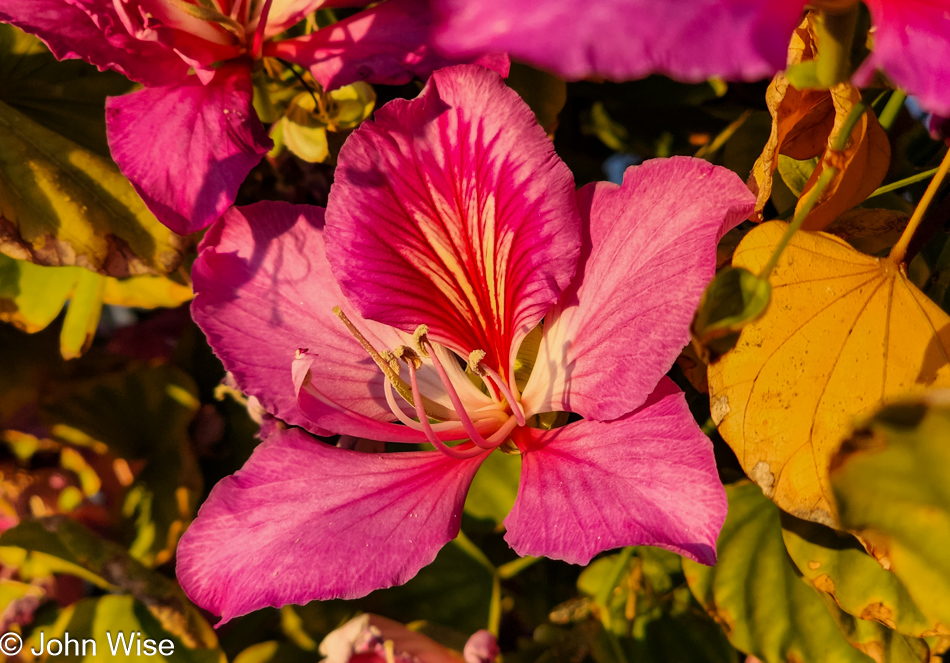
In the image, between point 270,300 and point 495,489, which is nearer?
point 270,300

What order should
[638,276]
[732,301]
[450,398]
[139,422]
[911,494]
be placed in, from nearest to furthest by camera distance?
[911,494]
[732,301]
[638,276]
[450,398]
[139,422]

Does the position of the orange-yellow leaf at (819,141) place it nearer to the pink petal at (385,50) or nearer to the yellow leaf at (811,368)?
the yellow leaf at (811,368)

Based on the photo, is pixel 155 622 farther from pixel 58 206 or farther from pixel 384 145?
pixel 384 145

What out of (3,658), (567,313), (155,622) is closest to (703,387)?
(567,313)

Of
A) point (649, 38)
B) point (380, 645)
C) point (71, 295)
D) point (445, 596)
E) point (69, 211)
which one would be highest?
point (649, 38)

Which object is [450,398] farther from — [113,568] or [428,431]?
[113,568]

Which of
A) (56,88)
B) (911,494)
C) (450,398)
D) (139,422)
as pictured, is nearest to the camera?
(911,494)

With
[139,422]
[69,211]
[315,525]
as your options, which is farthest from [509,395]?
[139,422]

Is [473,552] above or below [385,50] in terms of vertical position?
below
